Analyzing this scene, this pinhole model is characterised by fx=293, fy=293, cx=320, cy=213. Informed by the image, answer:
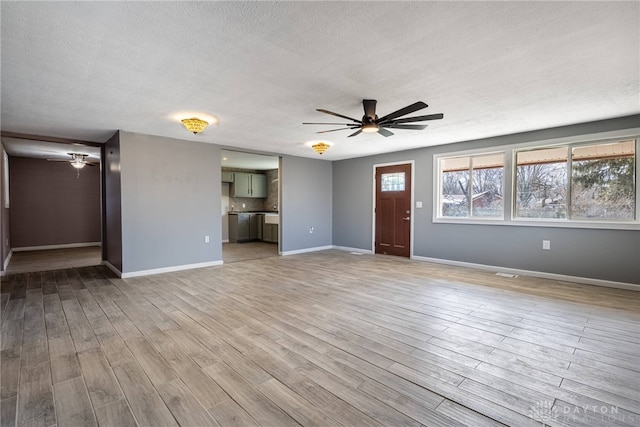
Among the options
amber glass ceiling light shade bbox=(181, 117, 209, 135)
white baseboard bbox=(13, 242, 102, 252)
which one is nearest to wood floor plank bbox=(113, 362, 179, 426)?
amber glass ceiling light shade bbox=(181, 117, 209, 135)

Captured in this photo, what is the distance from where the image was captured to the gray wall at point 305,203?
6977 mm

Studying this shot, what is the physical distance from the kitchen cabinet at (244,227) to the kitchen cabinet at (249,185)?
75 cm

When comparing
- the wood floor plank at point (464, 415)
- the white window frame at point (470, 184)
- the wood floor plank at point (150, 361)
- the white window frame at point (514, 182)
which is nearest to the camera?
the wood floor plank at point (464, 415)

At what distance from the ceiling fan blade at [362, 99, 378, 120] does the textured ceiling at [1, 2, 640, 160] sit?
3.2 inches

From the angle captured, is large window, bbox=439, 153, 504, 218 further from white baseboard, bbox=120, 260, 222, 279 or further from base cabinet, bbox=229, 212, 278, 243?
base cabinet, bbox=229, 212, 278, 243

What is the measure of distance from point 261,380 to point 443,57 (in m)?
2.81

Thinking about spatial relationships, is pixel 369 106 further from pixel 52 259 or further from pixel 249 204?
pixel 249 204

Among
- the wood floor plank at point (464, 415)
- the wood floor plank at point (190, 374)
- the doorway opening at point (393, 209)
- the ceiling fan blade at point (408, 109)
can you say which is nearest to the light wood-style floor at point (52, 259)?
the wood floor plank at point (190, 374)

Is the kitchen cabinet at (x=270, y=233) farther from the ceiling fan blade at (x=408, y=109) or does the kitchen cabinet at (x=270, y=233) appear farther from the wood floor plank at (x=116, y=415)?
the wood floor plank at (x=116, y=415)

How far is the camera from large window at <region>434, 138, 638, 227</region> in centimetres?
416

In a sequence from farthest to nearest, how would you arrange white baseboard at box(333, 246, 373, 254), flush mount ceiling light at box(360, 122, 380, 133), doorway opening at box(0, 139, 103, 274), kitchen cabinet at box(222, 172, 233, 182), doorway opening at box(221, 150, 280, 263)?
1. kitchen cabinet at box(222, 172, 233, 182)
2. doorway opening at box(221, 150, 280, 263)
3. white baseboard at box(333, 246, 373, 254)
4. doorway opening at box(0, 139, 103, 274)
5. flush mount ceiling light at box(360, 122, 380, 133)

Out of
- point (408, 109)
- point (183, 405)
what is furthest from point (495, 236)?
point (183, 405)

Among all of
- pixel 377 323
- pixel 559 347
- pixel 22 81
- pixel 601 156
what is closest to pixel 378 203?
pixel 601 156

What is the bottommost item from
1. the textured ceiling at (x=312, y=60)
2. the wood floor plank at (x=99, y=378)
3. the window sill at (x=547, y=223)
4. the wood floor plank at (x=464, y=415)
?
the wood floor plank at (x=99, y=378)
